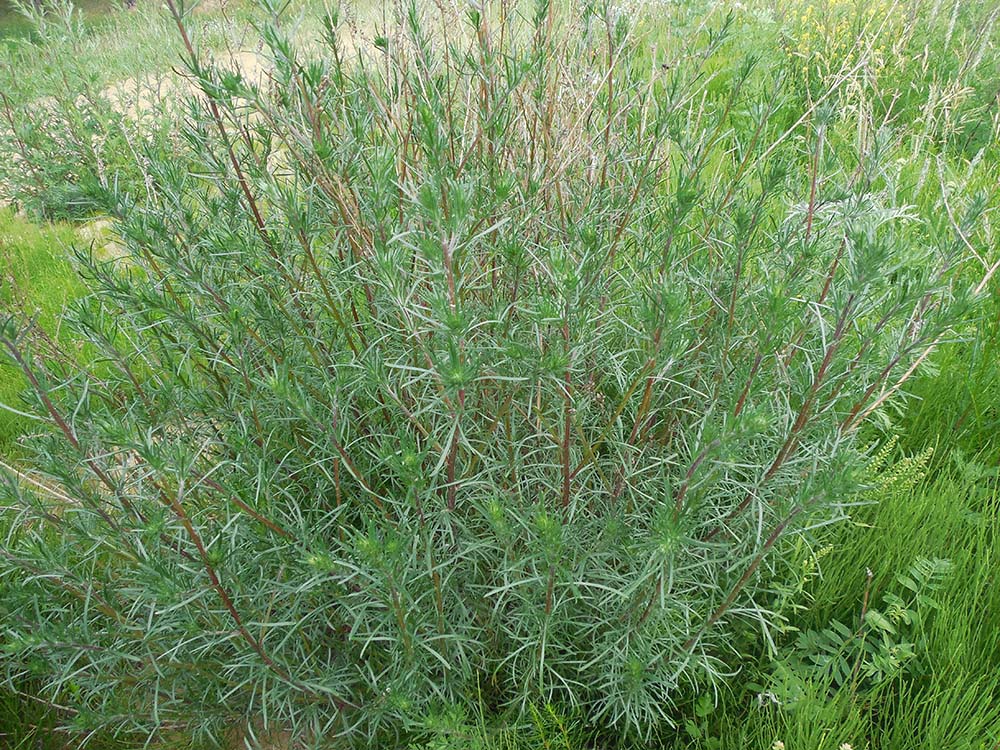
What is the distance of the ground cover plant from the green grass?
3.98ft

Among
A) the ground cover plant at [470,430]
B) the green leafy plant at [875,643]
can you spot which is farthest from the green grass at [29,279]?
the green leafy plant at [875,643]

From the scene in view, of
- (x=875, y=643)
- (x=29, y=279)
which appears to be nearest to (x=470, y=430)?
(x=875, y=643)

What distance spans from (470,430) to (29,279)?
3.49 m

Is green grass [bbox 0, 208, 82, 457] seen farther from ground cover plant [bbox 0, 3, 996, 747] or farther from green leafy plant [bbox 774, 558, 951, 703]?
green leafy plant [bbox 774, 558, 951, 703]

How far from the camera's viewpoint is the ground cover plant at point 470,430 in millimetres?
1577

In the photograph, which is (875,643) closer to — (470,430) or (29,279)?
(470,430)

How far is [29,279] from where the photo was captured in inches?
159

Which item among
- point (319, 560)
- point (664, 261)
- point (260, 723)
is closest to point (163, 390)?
point (319, 560)

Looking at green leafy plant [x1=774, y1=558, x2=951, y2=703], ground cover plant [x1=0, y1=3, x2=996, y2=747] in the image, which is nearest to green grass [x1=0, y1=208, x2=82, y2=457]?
ground cover plant [x1=0, y1=3, x2=996, y2=747]

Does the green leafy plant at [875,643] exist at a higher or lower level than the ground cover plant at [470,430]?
lower

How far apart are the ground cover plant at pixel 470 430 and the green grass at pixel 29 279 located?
121 cm

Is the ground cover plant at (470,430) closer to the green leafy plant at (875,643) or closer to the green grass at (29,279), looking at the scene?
the green leafy plant at (875,643)

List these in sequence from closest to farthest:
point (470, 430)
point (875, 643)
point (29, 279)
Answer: point (470, 430) < point (875, 643) < point (29, 279)

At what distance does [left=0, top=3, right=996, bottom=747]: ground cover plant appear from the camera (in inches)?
62.1
